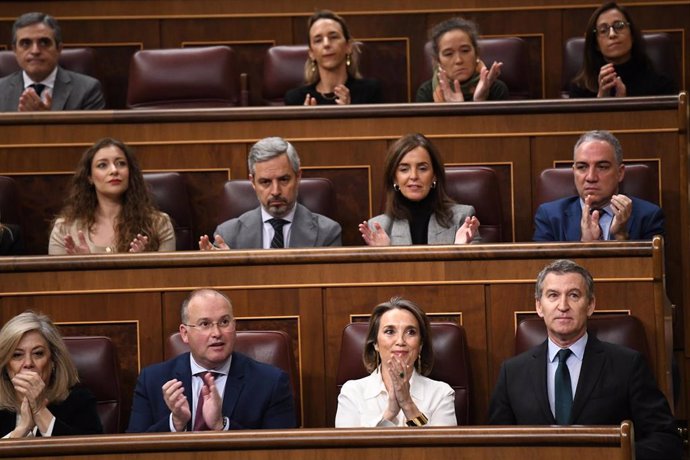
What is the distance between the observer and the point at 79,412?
2055 mm

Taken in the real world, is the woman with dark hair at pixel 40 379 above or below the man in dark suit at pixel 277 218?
below

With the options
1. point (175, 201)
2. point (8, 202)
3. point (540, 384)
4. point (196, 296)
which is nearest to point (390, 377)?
point (540, 384)

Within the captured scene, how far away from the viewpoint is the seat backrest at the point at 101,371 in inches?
84.0

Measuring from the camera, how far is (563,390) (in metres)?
2.03

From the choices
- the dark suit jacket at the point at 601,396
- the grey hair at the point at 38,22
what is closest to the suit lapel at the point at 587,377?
the dark suit jacket at the point at 601,396

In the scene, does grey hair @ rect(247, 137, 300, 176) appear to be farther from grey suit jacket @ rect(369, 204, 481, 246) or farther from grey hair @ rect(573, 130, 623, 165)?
grey hair @ rect(573, 130, 623, 165)

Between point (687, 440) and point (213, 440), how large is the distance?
1.05 m

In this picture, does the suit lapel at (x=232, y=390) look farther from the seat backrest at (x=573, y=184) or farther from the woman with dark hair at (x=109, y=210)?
the seat backrest at (x=573, y=184)

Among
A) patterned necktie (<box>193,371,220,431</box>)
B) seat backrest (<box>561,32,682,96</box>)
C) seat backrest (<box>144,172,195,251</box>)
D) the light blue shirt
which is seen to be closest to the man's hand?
→ patterned necktie (<box>193,371,220,431</box>)

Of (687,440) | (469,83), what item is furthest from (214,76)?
(687,440)

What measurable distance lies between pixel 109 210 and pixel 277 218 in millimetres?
329

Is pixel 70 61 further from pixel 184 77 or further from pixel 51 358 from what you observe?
pixel 51 358

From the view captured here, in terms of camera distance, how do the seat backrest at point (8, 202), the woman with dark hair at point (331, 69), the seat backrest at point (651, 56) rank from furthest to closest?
the seat backrest at point (651, 56), the woman with dark hair at point (331, 69), the seat backrest at point (8, 202)

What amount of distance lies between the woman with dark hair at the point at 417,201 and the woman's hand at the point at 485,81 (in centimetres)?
35
